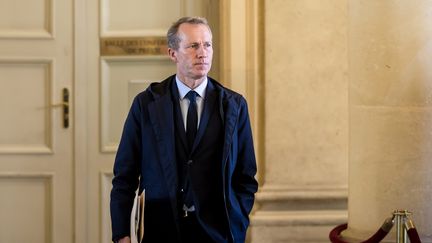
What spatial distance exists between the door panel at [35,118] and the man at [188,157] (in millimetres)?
1344

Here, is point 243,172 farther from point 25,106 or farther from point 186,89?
point 25,106

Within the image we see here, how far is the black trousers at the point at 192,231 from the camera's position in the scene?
111 inches

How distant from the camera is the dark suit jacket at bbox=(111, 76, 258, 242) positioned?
285cm

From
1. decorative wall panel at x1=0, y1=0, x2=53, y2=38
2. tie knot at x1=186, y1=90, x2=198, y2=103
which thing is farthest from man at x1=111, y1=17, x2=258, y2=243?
decorative wall panel at x1=0, y1=0, x2=53, y2=38

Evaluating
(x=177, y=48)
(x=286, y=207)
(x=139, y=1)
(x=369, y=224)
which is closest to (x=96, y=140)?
(x=139, y=1)

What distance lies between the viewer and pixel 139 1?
4219 millimetres

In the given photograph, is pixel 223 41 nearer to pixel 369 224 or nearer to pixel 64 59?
pixel 64 59

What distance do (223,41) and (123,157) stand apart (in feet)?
4.00

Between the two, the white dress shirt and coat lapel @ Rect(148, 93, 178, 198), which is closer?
coat lapel @ Rect(148, 93, 178, 198)

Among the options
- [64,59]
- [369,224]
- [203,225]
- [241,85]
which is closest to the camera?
[203,225]

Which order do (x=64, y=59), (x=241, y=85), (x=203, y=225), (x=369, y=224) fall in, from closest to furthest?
(x=203, y=225) → (x=369, y=224) → (x=241, y=85) → (x=64, y=59)

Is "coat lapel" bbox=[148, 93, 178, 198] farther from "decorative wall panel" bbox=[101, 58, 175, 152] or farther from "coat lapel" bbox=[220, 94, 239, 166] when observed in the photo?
"decorative wall panel" bbox=[101, 58, 175, 152]

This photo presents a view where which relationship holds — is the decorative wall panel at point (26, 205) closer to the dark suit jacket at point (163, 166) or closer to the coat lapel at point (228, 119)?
the dark suit jacket at point (163, 166)

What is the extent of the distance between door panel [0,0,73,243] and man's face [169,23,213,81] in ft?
4.70
